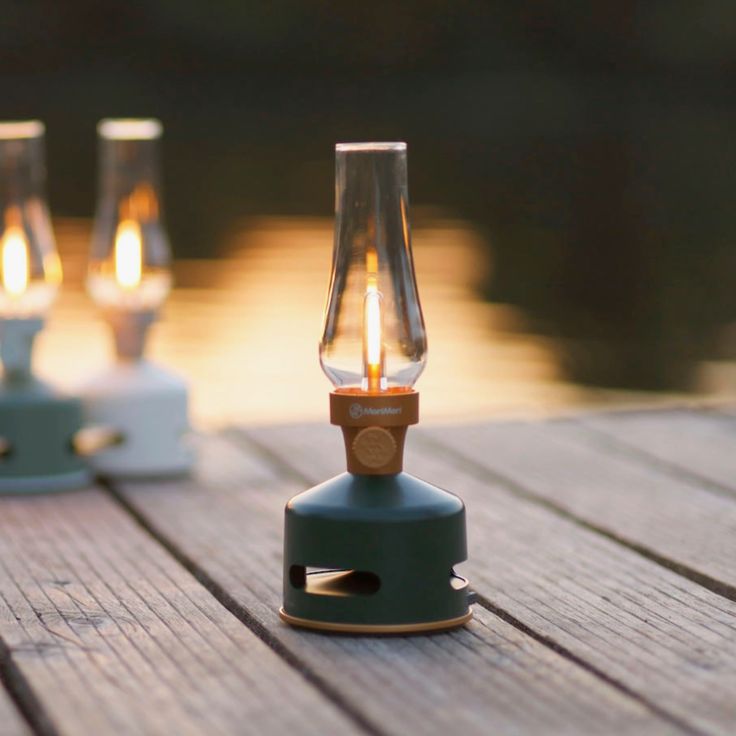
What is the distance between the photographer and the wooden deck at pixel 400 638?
2.08 metres

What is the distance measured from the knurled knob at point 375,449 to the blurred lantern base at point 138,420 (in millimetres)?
1239

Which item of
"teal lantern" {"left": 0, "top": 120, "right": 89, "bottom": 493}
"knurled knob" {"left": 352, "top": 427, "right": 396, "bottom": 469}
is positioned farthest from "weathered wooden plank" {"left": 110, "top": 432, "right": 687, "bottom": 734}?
"teal lantern" {"left": 0, "top": 120, "right": 89, "bottom": 493}

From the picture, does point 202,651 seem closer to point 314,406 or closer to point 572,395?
point 314,406

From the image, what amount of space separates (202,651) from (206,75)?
33243 mm

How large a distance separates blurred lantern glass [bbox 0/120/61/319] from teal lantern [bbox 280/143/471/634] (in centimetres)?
118

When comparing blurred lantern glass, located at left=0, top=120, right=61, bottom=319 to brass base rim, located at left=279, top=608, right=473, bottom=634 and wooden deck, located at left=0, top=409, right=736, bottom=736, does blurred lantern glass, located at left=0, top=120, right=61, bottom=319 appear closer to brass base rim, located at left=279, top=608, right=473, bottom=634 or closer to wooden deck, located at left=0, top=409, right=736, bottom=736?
wooden deck, located at left=0, top=409, right=736, bottom=736

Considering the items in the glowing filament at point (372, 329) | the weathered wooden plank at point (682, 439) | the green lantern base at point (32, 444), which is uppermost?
the glowing filament at point (372, 329)

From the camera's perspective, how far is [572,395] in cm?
767

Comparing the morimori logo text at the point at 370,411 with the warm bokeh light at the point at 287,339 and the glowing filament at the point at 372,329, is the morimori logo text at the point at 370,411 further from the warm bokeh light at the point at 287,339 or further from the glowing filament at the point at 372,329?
the warm bokeh light at the point at 287,339

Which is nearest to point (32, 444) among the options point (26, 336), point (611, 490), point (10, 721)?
point (26, 336)

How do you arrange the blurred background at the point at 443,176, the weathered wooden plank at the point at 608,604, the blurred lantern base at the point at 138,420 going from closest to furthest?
the weathered wooden plank at the point at 608,604
the blurred lantern base at the point at 138,420
the blurred background at the point at 443,176

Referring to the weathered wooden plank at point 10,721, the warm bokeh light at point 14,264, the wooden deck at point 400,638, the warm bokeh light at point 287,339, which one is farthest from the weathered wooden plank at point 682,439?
the weathered wooden plank at point 10,721

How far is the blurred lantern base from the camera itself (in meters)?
3.58

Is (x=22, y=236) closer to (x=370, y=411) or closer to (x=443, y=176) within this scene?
(x=370, y=411)
